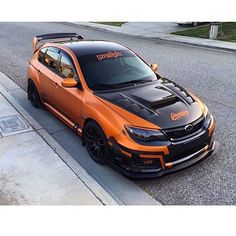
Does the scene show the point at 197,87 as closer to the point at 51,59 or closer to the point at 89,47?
the point at 89,47

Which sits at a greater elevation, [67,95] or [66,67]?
[66,67]

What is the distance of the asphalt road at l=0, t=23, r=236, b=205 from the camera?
167 inches

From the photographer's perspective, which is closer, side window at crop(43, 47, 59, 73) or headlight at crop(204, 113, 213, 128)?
headlight at crop(204, 113, 213, 128)

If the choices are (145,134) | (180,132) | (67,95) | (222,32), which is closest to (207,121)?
(180,132)

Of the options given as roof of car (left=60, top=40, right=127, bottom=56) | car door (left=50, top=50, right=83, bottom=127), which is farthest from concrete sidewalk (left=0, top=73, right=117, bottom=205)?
roof of car (left=60, top=40, right=127, bottom=56)

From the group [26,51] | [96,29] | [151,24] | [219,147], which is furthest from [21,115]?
[151,24]

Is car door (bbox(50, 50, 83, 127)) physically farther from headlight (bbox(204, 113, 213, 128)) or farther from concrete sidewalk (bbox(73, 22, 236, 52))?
concrete sidewalk (bbox(73, 22, 236, 52))

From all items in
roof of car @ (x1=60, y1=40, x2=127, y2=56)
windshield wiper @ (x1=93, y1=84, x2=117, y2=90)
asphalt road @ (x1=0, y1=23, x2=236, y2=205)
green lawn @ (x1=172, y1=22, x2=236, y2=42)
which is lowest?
asphalt road @ (x1=0, y1=23, x2=236, y2=205)

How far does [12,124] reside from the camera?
6348 millimetres

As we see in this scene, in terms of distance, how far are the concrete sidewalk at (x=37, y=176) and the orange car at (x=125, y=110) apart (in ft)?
1.66

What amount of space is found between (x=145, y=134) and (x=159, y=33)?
52.0ft

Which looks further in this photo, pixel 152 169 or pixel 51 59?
pixel 51 59

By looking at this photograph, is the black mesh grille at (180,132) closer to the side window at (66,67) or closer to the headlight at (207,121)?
the headlight at (207,121)

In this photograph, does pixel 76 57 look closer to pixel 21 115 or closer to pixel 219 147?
pixel 21 115
